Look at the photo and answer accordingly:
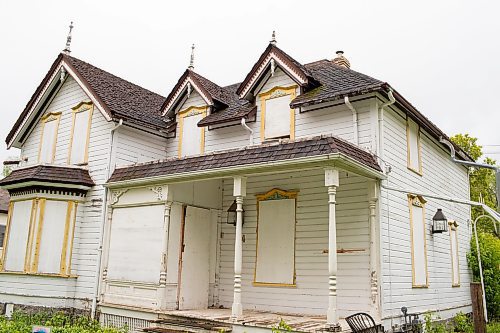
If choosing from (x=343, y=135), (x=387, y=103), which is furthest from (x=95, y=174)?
(x=387, y=103)

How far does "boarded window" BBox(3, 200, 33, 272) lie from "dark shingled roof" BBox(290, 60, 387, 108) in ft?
26.9

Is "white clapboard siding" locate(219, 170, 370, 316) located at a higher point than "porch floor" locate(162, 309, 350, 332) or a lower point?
higher

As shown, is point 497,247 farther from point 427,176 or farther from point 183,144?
point 183,144

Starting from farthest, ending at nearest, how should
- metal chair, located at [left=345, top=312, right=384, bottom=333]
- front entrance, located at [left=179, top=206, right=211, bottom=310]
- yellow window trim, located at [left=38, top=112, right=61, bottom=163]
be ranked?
yellow window trim, located at [left=38, top=112, right=61, bottom=163]
front entrance, located at [left=179, top=206, right=211, bottom=310]
metal chair, located at [left=345, top=312, right=384, bottom=333]

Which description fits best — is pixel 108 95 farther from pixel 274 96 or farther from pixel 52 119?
pixel 274 96

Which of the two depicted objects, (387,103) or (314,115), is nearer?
(387,103)

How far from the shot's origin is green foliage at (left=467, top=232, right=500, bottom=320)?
15.5m

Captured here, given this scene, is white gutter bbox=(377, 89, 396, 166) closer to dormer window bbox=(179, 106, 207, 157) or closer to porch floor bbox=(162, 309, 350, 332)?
porch floor bbox=(162, 309, 350, 332)

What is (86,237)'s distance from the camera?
44.5ft

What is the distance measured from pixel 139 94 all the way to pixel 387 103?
9.47 meters

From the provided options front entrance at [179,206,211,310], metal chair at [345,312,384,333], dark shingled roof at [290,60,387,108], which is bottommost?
metal chair at [345,312,384,333]

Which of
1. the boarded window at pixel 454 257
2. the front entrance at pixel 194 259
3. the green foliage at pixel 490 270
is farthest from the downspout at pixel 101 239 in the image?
the green foliage at pixel 490 270

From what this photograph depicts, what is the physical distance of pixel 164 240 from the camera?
11.5 m

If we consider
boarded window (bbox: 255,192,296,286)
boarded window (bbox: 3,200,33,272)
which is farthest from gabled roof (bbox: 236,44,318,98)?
boarded window (bbox: 3,200,33,272)
